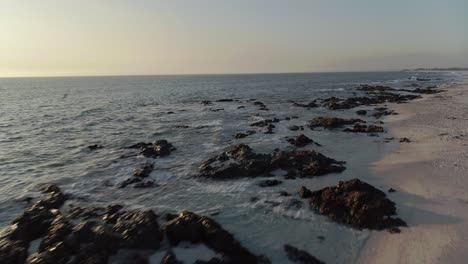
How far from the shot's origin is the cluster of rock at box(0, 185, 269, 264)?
9828 mm

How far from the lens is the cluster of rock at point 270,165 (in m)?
16.8

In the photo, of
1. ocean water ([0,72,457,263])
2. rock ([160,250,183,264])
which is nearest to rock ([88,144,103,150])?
ocean water ([0,72,457,263])

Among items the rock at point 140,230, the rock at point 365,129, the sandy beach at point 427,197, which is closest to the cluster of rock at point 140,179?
the rock at point 140,230

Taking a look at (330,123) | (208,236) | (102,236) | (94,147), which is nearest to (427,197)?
(208,236)

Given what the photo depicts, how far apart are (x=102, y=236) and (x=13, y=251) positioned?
244 centimetres

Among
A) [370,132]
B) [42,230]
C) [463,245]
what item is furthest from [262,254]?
[370,132]

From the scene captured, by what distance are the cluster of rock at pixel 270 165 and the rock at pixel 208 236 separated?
5.68 m

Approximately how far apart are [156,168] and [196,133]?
35.8 ft

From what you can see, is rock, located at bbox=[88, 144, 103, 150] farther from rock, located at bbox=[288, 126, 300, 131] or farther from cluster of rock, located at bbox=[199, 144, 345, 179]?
rock, located at bbox=[288, 126, 300, 131]

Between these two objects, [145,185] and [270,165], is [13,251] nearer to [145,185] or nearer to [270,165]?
[145,185]

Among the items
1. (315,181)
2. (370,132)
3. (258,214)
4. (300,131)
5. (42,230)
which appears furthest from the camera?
(300,131)

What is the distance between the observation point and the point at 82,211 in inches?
524

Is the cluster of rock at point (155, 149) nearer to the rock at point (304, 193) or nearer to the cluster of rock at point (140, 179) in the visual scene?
the cluster of rock at point (140, 179)

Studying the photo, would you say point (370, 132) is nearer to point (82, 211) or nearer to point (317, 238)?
point (317, 238)
